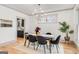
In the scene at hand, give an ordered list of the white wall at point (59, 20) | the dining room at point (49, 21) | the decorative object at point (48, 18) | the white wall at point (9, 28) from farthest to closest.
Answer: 1. the decorative object at point (48, 18)
2. the white wall at point (59, 20)
3. the dining room at point (49, 21)
4. the white wall at point (9, 28)

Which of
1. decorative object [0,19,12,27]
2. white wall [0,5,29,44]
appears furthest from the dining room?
decorative object [0,19,12,27]

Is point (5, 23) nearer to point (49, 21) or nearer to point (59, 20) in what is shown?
point (49, 21)

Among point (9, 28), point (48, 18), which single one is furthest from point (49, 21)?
point (9, 28)

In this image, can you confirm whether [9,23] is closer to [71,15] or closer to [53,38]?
[53,38]

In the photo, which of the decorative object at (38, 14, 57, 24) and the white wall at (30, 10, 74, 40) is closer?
the white wall at (30, 10, 74, 40)

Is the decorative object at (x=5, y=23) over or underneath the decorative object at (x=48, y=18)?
underneath

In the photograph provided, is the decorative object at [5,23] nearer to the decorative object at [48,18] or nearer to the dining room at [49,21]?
the dining room at [49,21]

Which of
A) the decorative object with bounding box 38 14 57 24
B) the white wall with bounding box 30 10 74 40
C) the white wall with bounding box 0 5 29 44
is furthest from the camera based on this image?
the decorative object with bounding box 38 14 57 24

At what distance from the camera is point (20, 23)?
11516 millimetres

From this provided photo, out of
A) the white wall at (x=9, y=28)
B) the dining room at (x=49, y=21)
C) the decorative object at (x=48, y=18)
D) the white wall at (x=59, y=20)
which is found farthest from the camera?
the decorative object at (x=48, y=18)

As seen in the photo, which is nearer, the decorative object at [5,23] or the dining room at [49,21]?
the decorative object at [5,23]

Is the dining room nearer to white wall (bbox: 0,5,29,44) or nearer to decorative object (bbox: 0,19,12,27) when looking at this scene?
white wall (bbox: 0,5,29,44)

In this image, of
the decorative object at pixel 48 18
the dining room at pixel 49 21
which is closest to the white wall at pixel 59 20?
the dining room at pixel 49 21
